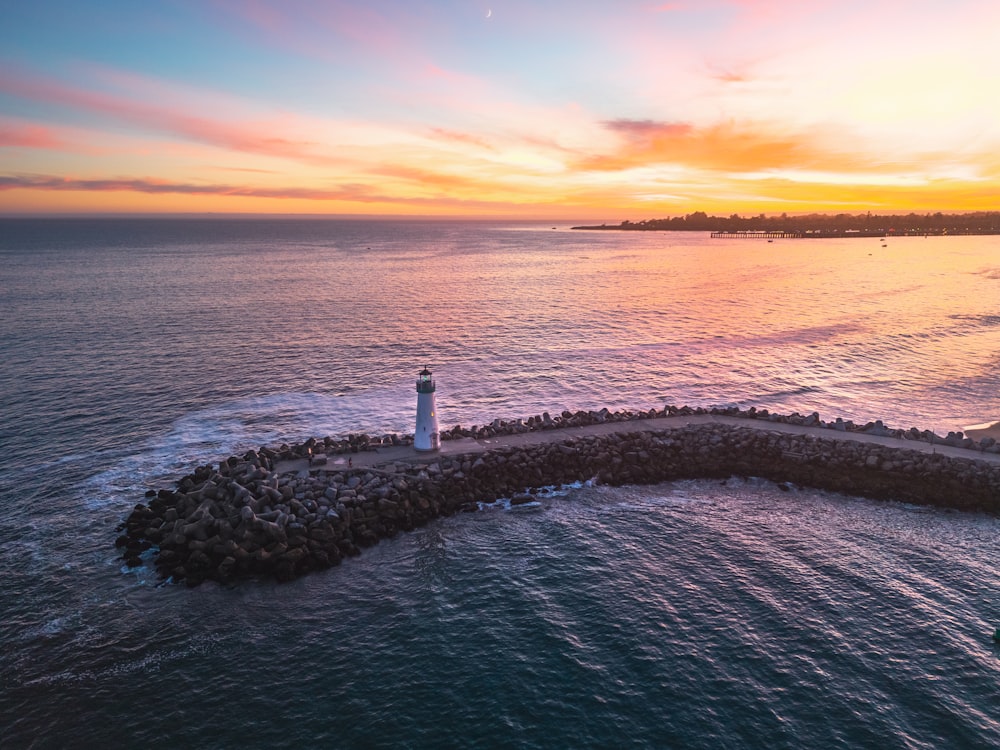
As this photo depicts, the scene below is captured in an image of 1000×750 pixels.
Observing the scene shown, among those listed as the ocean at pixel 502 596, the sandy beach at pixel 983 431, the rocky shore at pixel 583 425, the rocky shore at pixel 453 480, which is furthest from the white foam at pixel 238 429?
the sandy beach at pixel 983 431

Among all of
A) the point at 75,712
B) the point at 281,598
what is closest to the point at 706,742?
the point at 281,598

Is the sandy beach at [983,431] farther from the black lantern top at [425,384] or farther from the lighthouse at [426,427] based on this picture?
the black lantern top at [425,384]

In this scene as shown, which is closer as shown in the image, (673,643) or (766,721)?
(766,721)

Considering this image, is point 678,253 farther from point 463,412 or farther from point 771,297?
point 463,412

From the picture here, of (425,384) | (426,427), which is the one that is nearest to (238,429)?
(426,427)

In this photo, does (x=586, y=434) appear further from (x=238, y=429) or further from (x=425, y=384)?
(x=238, y=429)

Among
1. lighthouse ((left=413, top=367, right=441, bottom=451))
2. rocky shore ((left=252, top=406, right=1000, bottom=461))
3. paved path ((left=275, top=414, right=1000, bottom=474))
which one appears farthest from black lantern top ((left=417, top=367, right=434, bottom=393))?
rocky shore ((left=252, top=406, right=1000, bottom=461))
